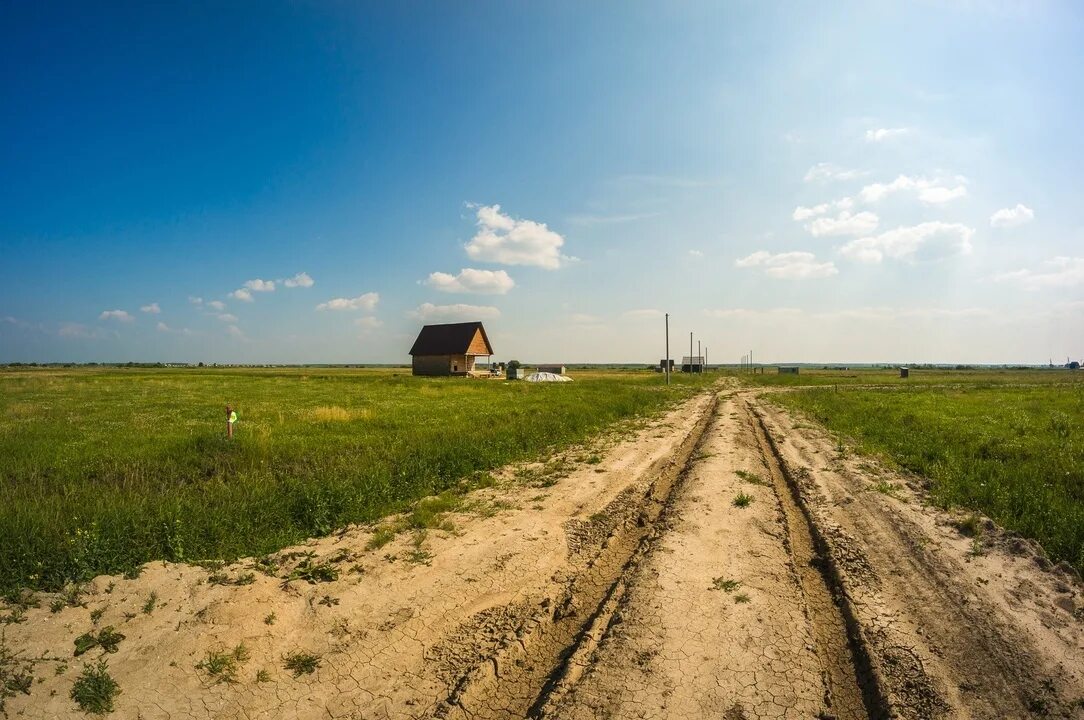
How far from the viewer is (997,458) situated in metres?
11.5

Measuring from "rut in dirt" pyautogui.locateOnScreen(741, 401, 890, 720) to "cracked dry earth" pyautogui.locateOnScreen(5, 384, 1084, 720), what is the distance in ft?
0.08

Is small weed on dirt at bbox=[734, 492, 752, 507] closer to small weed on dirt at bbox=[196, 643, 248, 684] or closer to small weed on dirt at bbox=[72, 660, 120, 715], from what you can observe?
small weed on dirt at bbox=[196, 643, 248, 684]

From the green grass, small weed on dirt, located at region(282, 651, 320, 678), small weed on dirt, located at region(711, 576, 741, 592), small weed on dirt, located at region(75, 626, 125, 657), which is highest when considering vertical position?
the green grass

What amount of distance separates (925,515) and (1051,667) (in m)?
4.25

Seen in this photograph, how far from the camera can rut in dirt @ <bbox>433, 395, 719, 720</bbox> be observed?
3.76 metres

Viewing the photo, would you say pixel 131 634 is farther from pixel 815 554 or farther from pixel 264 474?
pixel 815 554

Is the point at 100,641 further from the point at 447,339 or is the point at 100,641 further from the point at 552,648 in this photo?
the point at 447,339

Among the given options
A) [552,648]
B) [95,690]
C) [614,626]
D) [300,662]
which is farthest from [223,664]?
[614,626]

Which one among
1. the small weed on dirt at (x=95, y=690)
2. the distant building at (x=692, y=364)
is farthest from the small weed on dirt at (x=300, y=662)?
the distant building at (x=692, y=364)

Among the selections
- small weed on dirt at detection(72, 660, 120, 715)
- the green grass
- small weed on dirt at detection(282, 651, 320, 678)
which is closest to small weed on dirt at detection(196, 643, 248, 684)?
small weed on dirt at detection(282, 651, 320, 678)

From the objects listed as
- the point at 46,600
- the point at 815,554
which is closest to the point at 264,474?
the point at 46,600

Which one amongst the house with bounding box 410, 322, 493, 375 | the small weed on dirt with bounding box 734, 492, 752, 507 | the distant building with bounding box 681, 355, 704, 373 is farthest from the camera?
the distant building with bounding box 681, 355, 704, 373

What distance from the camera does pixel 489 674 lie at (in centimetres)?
410

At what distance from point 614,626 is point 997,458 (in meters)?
12.3
